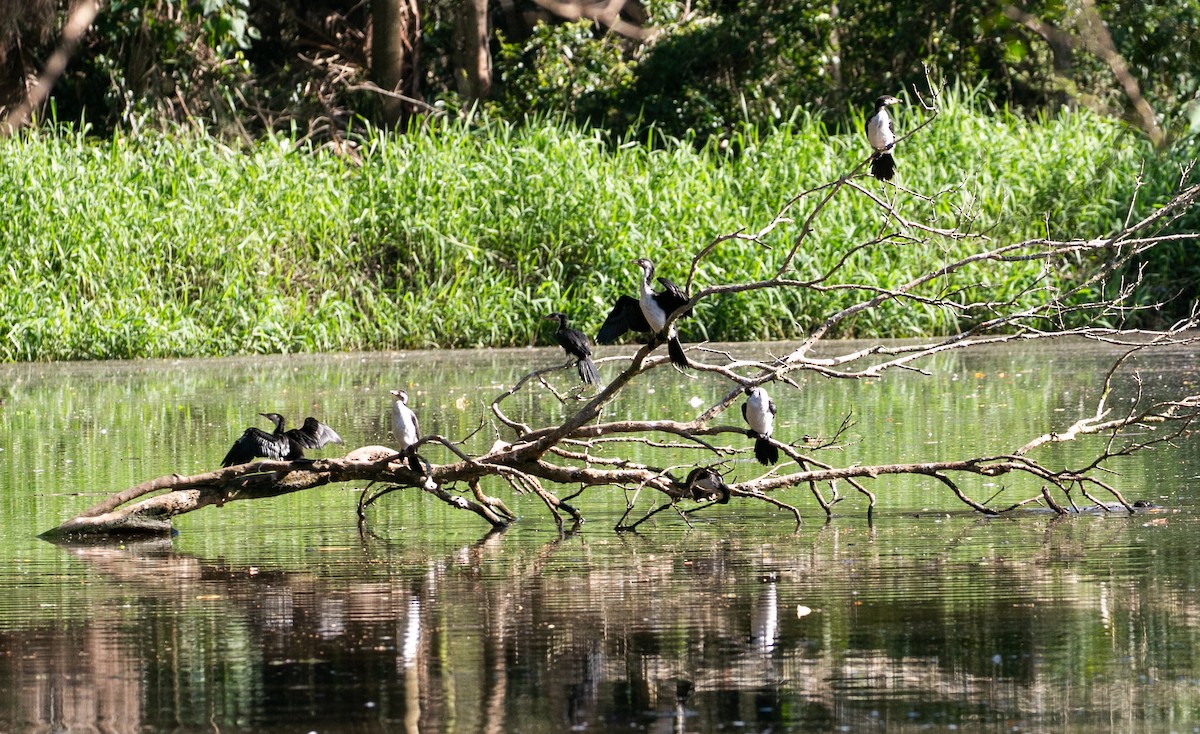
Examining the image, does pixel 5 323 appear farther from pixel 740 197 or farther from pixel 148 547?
pixel 148 547

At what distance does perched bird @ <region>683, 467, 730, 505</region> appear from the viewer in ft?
24.6

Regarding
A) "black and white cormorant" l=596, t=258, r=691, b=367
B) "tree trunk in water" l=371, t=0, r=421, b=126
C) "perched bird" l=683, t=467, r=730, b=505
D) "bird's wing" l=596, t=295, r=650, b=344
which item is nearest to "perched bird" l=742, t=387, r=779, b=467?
"perched bird" l=683, t=467, r=730, b=505

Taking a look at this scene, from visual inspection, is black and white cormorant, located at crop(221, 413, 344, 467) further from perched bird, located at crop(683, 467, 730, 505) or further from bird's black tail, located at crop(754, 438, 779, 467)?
bird's black tail, located at crop(754, 438, 779, 467)

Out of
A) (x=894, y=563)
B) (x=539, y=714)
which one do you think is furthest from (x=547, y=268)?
(x=539, y=714)

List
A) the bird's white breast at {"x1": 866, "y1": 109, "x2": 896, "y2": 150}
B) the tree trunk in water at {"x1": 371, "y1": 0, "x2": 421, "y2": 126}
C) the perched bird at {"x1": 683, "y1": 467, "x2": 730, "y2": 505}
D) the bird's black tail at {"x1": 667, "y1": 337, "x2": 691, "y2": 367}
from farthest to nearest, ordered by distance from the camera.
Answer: the tree trunk in water at {"x1": 371, "y1": 0, "x2": 421, "y2": 126} → the bird's white breast at {"x1": 866, "y1": 109, "x2": 896, "y2": 150} → the perched bird at {"x1": 683, "y1": 467, "x2": 730, "y2": 505} → the bird's black tail at {"x1": 667, "y1": 337, "x2": 691, "y2": 367}

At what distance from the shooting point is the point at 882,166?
Answer: 772cm

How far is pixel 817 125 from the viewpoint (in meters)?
19.5

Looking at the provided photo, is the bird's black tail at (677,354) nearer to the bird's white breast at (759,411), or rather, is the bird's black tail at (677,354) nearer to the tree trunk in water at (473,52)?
the bird's white breast at (759,411)

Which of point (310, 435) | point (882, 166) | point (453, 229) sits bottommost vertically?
point (310, 435)

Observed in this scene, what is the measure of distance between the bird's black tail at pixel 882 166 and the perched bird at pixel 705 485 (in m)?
1.42

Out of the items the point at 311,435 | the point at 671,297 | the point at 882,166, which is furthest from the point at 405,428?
the point at 882,166

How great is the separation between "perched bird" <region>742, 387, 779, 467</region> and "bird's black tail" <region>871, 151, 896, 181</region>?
104 centimetres

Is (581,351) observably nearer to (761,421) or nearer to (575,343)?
(575,343)

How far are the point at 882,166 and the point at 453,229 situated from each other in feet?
35.9
